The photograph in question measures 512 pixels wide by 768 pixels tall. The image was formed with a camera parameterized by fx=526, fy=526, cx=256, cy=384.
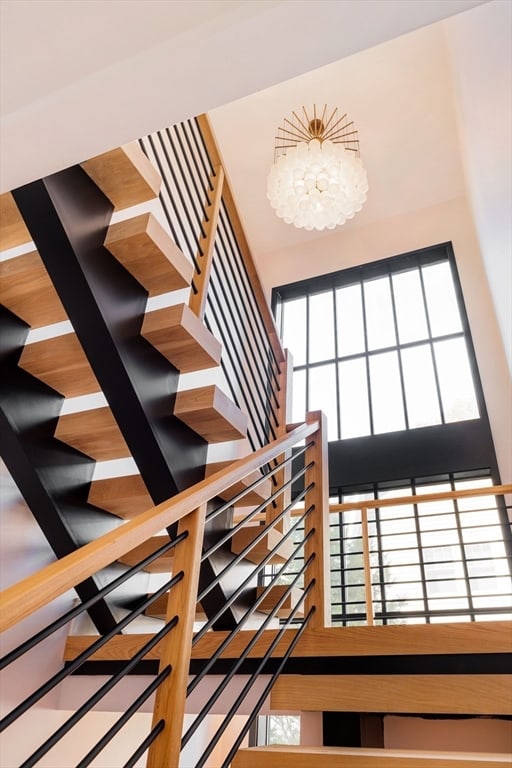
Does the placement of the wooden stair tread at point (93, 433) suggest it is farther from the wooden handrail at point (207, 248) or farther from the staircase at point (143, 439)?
the wooden handrail at point (207, 248)

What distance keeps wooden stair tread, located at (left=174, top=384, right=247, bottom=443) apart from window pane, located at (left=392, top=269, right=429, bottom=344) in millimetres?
4076

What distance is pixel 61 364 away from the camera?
2035 millimetres

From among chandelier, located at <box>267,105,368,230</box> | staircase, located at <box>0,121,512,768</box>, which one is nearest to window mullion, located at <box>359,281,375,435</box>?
chandelier, located at <box>267,105,368,230</box>

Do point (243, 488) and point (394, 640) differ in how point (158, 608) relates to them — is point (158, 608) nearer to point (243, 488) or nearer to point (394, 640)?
point (243, 488)

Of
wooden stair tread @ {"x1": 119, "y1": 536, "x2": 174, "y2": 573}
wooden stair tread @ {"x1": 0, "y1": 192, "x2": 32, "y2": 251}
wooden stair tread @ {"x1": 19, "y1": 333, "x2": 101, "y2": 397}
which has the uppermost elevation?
wooden stair tread @ {"x1": 0, "y1": 192, "x2": 32, "y2": 251}

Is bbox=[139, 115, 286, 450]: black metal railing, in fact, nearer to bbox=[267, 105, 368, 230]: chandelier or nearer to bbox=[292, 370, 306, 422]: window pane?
bbox=[267, 105, 368, 230]: chandelier

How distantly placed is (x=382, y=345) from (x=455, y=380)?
0.95 meters

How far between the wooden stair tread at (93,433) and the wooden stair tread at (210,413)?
0.27m

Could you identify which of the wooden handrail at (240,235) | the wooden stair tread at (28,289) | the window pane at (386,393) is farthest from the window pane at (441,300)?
the wooden stair tread at (28,289)

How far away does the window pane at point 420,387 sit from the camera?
17.1 feet

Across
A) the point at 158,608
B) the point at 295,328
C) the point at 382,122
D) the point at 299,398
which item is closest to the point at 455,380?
the point at 299,398

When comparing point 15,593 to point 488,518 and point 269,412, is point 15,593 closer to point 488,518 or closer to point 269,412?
point 269,412

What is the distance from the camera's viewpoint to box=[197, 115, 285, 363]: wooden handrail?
265cm

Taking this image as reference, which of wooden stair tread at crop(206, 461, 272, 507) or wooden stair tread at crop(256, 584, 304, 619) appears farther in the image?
wooden stair tread at crop(256, 584, 304, 619)
